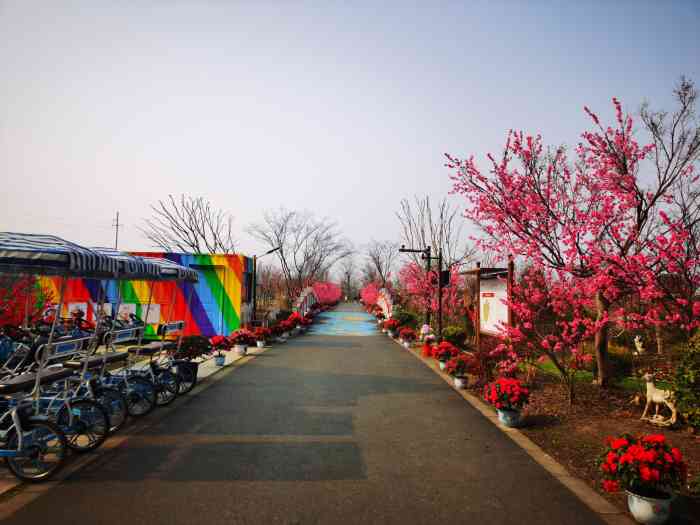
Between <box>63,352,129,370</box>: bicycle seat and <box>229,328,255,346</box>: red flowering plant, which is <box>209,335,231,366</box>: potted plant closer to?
<box>229,328,255,346</box>: red flowering plant

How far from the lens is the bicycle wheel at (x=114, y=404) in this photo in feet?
21.2

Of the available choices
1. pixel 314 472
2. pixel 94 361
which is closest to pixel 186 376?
pixel 94 361

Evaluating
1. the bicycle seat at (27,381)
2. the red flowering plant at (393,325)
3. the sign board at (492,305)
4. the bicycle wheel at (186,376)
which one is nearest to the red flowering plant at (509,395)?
the sign board at (492,305)

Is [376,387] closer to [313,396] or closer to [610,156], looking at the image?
[313,396]

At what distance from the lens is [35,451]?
4.89 metres

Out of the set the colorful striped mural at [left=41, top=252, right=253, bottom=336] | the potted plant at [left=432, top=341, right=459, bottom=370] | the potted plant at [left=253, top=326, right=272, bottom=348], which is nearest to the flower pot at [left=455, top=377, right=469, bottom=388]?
the potted plant at [left=432, top=341, right=459, bottom=370]

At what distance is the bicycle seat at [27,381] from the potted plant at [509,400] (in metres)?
6.49

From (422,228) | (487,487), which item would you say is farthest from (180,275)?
(422,228)

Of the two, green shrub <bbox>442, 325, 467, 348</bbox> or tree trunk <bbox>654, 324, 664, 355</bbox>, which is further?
green shrub <bbox>442, 325, 467, 348</bbox>

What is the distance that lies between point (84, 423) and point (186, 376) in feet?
12.3

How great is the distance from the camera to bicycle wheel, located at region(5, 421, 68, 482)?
187 inches

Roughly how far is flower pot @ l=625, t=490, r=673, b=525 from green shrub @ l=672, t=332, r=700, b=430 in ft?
10.5

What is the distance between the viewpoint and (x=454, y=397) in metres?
9.44

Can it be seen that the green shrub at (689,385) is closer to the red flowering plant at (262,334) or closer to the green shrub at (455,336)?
the green shrub at (455,336)
